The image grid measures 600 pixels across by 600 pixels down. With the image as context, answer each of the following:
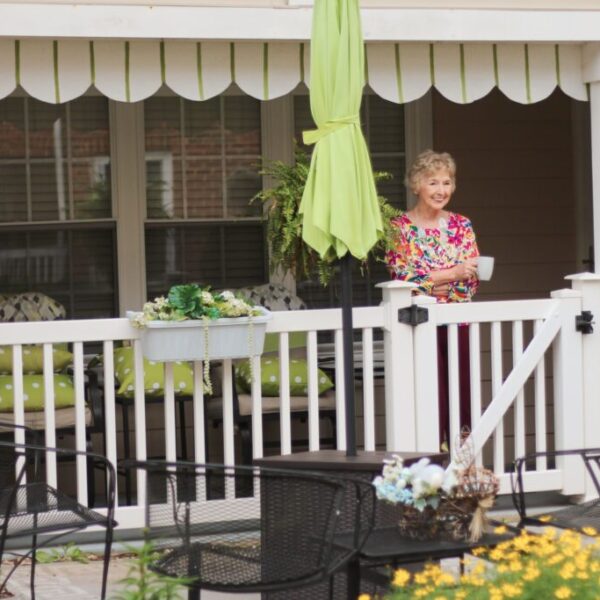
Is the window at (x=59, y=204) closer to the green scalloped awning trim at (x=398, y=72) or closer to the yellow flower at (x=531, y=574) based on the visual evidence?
the green scalloped awning trim at (x=398, y=72)

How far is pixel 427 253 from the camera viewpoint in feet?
22.6

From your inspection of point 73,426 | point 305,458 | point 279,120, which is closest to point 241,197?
point 279,120

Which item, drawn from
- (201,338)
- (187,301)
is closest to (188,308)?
(187,301)

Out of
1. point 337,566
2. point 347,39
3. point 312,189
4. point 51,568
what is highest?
point 347,39

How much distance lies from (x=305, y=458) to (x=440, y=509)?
787mm

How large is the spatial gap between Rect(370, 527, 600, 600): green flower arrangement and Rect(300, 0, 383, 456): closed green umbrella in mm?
1419

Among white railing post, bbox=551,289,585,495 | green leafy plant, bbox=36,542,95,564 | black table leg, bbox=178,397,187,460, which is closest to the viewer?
green leafy plant, bbox=36,542,95,564

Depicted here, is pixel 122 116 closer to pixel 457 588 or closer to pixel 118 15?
pixel 118 15

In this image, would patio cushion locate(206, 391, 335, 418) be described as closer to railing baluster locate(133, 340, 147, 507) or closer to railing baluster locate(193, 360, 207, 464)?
railing baluster locate(193, 360, 207, 464)

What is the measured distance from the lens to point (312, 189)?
5.75 meters

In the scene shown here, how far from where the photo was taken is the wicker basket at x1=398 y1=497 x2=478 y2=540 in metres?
4.43

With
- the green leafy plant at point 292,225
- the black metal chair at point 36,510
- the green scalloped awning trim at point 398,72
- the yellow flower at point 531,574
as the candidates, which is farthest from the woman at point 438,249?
the yellow flower at point 531,574

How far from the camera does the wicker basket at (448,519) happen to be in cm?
443

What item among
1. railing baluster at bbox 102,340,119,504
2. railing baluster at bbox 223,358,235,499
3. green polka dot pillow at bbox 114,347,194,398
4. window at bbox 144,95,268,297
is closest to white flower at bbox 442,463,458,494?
railing baluster at bbox 223,358,235,499
